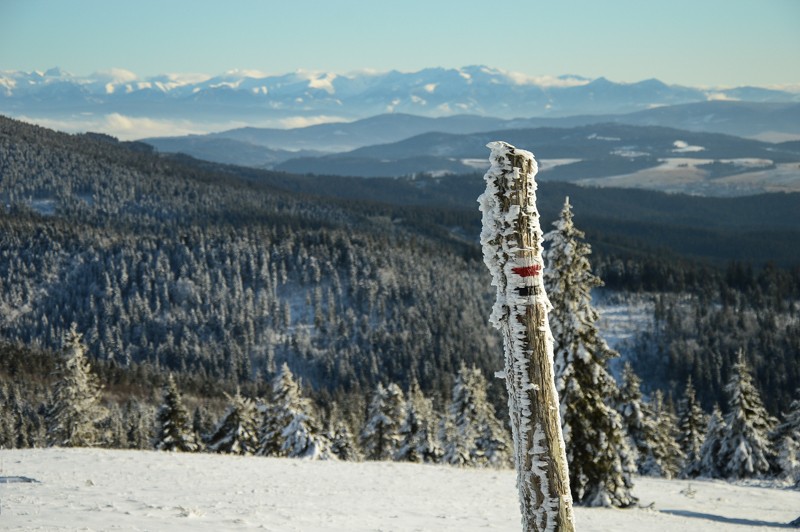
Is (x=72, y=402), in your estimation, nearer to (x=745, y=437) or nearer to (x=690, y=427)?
(x=745, y=437)

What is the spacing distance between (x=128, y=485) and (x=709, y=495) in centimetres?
2376

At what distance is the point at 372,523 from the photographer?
52.5 ft

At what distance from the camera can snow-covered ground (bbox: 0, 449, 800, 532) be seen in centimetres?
1466

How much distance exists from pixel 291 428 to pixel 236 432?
223 inches

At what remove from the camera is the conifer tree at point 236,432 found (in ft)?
152

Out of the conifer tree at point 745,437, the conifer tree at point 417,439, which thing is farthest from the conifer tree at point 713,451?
the conifer tree at point 417,439

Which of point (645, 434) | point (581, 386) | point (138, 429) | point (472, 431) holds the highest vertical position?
point (581, 386)

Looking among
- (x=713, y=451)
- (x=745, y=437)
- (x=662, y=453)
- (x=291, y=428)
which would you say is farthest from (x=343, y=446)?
(x=745, y=437)

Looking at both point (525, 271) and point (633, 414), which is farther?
point (633, 414)

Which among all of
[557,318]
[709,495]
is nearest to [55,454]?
[557,318]

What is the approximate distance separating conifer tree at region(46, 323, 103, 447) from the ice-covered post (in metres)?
42.0

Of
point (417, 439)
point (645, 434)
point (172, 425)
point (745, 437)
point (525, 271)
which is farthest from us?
point (417, 439)

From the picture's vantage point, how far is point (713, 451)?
43188 millimetres

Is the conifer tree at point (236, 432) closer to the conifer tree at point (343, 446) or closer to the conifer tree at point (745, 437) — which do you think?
the conifer tree at point (343, 446)
